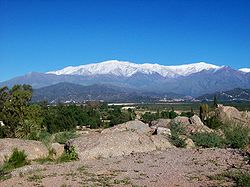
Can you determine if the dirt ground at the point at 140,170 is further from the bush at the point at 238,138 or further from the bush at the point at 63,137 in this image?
the bush at the point at 63,137

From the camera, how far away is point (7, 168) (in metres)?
18.2

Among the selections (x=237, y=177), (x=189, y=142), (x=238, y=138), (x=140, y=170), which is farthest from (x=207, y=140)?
(x=237, y=177)

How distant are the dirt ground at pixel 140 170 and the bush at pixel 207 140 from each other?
3.94 metres

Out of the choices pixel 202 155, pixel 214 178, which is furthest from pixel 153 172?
pixel 202 155

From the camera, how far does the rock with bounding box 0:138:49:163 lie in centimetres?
2036

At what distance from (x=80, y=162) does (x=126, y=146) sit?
3.33 meters

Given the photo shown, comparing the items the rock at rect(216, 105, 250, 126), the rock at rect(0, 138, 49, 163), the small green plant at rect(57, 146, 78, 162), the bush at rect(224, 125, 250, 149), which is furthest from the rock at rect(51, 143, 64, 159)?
the rock at rect(216, 105, 250, 126)

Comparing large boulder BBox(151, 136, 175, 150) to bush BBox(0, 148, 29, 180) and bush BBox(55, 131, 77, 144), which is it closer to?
bush BBox(55, 131, 77, 144)

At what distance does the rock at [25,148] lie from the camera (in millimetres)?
20359

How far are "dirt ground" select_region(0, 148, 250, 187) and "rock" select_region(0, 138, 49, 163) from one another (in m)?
3.08

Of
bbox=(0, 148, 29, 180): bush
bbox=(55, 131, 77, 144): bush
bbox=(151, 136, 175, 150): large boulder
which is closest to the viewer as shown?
bbox=(0, 148, 29, 180): bush

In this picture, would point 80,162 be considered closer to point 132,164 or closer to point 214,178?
point 132,164

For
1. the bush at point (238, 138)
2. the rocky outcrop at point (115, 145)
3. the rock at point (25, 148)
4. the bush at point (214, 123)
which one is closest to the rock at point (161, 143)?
the rocky outcrop at point (115, 145)

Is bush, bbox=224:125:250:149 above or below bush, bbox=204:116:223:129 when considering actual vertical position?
above
